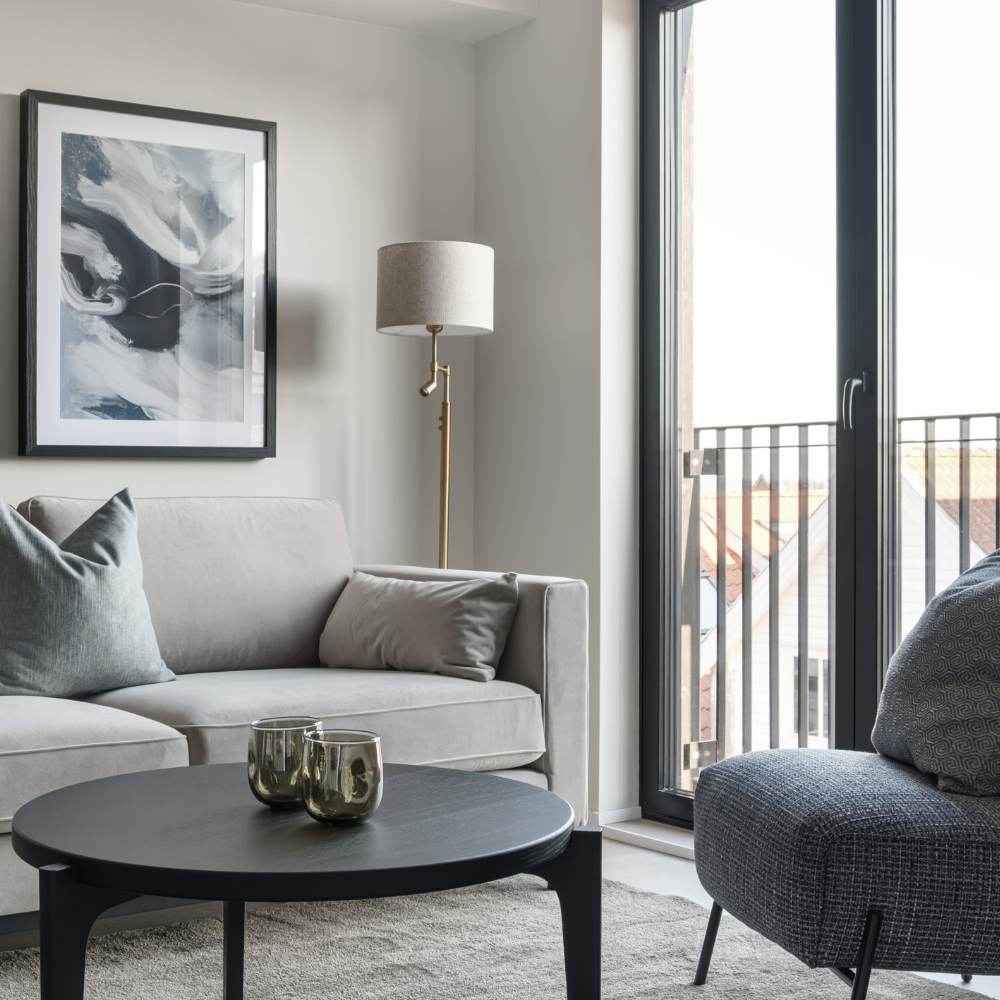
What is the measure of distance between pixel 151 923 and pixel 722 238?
2322mm


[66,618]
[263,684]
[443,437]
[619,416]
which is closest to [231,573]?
[263,684]

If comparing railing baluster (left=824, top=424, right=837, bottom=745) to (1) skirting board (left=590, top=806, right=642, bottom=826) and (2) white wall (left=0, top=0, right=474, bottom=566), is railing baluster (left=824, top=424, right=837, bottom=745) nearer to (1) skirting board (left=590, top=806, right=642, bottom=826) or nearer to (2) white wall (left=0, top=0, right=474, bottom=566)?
(1) skirting board (left=590, top=806, right=642, bottom=826)

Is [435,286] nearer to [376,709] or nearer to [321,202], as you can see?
[321,202]

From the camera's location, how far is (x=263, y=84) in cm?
373

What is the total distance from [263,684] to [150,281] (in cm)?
134

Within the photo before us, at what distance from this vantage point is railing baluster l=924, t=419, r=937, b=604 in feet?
9.61

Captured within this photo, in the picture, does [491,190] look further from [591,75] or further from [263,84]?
[263,84]

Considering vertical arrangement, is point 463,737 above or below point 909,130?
below

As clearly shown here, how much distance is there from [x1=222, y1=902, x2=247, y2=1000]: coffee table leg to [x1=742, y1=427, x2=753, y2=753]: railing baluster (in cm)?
186

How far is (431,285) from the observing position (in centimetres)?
347

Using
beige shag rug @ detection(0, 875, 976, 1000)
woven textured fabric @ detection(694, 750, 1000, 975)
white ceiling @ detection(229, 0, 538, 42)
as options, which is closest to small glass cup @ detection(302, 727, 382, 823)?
woven textured fabric @ detection(694, 750, 1000, 975)

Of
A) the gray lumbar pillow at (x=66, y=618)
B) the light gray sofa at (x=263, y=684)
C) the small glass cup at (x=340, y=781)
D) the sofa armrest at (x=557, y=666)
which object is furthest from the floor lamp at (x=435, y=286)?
the small glass cup at (x=340, y=781)

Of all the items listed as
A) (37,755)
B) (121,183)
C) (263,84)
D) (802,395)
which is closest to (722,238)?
(802,395)

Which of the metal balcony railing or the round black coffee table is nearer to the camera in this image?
the round black coffee table
